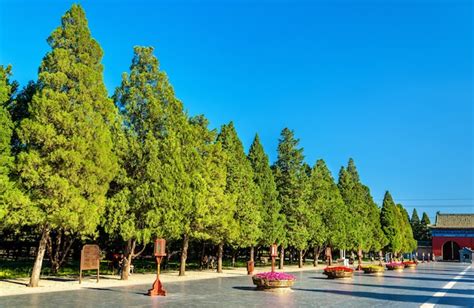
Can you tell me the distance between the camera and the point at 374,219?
196 feet

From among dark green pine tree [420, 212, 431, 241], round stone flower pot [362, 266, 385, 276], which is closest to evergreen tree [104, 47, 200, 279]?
round stone flower pot [362, 266, 385, 276]

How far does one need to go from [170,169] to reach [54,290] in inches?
332

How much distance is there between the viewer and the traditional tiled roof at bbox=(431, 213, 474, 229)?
83188 millimetres

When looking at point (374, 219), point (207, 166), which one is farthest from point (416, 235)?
point (207, 166)

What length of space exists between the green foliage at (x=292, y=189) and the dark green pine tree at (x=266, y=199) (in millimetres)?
1955

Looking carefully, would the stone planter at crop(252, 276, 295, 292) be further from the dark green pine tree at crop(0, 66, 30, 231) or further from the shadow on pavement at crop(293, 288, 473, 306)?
the dark green pine tree at crop(0, 66, 30, 231)

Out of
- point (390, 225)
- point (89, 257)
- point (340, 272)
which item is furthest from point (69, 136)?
point (390, 225)

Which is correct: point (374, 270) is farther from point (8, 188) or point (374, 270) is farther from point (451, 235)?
point (451, 235)

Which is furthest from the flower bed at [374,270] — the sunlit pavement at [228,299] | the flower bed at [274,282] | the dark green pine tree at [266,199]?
the flower bed at [274,282]

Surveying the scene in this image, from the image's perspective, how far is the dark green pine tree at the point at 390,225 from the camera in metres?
64.6

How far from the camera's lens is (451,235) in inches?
3275

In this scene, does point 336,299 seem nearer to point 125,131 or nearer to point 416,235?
point 125,131

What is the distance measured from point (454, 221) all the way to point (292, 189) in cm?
5707

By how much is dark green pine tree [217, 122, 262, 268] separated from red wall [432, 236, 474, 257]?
61.3 metres
